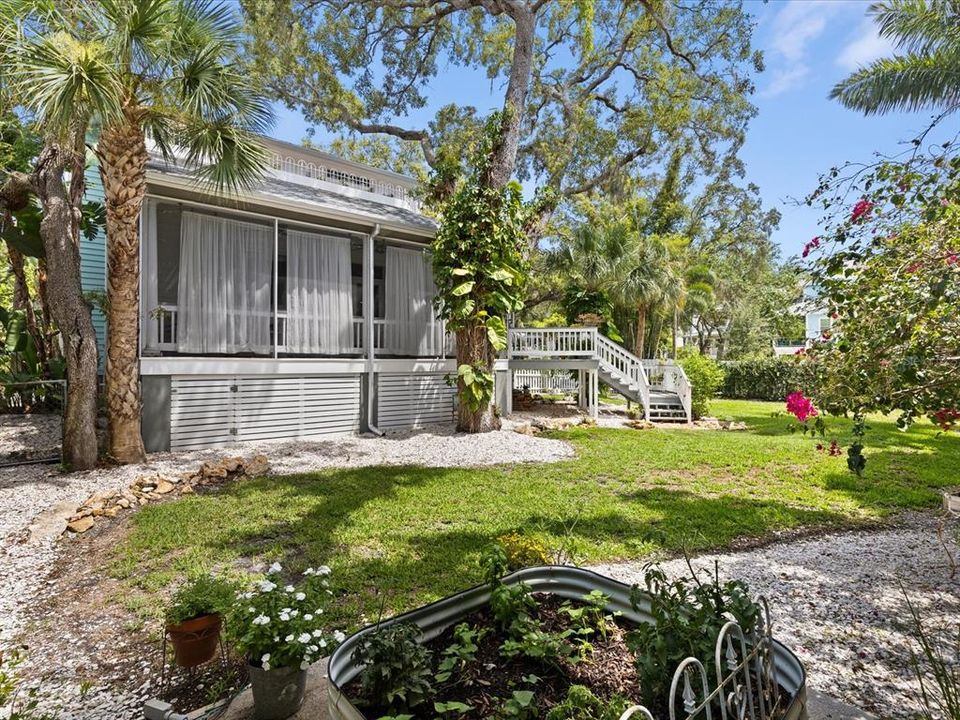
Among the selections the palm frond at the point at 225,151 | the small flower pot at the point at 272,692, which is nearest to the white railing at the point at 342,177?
the palm frond at the point at 225,151

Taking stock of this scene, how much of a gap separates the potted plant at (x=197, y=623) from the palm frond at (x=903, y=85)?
525 inches

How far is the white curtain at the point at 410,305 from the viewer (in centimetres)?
1180

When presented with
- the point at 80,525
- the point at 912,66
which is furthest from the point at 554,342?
the point at 80,525

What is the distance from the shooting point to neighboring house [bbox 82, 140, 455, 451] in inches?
345

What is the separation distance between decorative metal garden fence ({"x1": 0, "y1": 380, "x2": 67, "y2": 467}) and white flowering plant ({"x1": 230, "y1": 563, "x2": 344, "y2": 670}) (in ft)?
22.1

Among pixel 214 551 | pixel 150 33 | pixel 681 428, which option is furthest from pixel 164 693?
pixel 681 428

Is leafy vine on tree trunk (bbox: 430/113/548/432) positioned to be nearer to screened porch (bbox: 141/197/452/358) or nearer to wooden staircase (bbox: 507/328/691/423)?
screened porch (bbox: 141/197/452/358)

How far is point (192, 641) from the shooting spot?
264cm

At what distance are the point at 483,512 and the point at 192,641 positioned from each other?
11.3ft

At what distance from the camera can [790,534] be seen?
5.26 m

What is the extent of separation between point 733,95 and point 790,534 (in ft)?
60.7

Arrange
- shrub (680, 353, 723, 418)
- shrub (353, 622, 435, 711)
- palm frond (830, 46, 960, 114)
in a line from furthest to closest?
1. shrub (680, 353, 723, 418)
2. palm frond (830, 46, 960, 114)
3. shrub (353, 622, 435, 711)

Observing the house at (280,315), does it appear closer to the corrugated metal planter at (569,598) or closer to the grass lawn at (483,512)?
the grass lawn at (483,512)

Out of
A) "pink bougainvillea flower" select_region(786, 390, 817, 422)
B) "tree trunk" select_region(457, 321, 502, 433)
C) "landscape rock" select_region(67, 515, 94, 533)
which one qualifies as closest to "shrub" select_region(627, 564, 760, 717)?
"pink bougainvillea flower" select_region(786, 390, 817, 422)
